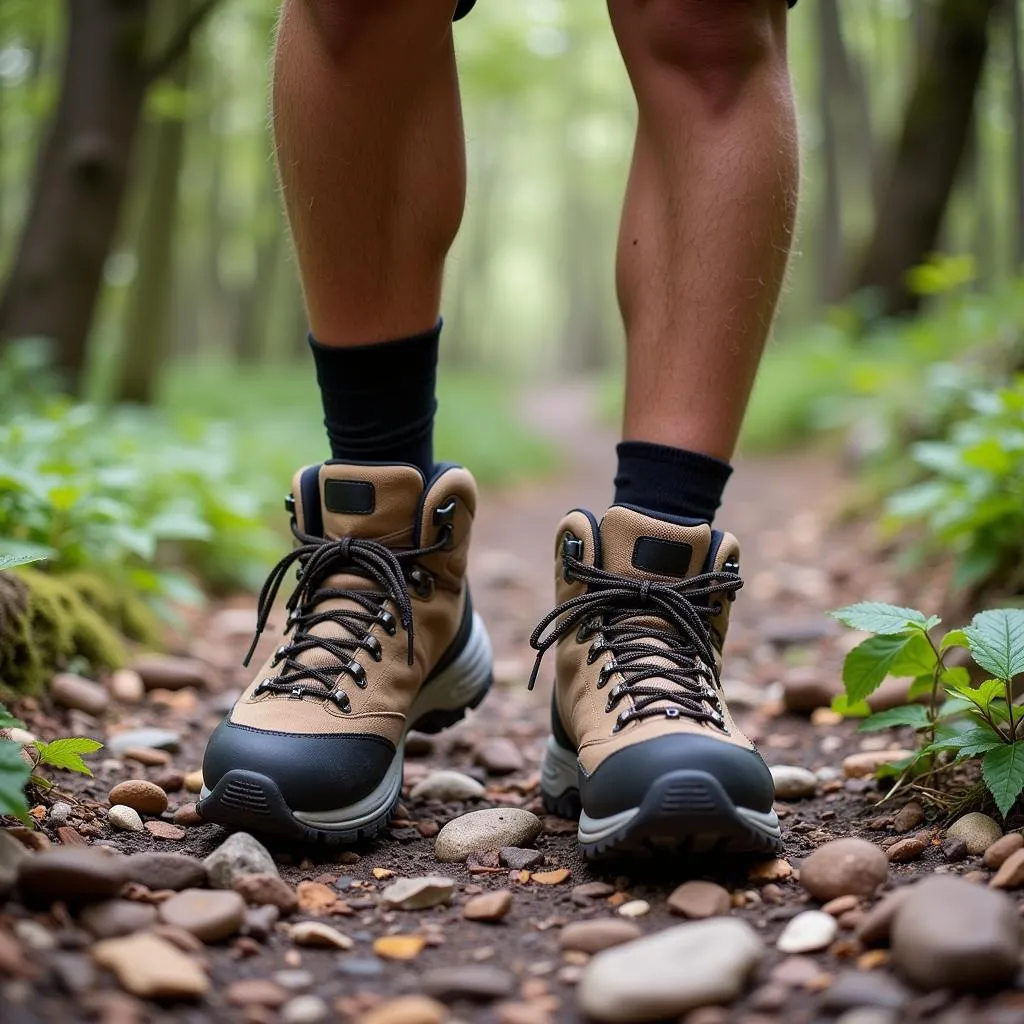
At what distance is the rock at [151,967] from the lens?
0.97 metres

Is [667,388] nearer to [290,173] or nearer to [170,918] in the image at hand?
[290,173]

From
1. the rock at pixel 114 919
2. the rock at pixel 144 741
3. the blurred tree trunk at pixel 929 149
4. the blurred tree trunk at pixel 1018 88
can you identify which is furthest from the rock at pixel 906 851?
the blurred tree trunk at pixel 1018 88

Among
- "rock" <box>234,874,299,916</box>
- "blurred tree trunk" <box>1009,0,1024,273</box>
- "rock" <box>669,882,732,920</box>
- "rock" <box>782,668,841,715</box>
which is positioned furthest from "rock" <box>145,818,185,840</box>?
"blurred tree trunk" <box>1009,0,1024,273</box>

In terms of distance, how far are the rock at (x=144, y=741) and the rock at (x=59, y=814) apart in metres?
0.40

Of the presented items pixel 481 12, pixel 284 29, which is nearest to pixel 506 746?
pixel 284 29

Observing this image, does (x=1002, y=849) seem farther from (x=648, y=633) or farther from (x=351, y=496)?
(x=351, y=496)

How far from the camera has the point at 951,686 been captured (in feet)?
5.56

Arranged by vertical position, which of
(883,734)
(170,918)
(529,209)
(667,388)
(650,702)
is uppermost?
(529,209)

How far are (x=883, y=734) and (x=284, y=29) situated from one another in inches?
63.1

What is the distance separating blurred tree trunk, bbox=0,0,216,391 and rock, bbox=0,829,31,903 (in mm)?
3775

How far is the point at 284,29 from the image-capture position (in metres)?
1.63

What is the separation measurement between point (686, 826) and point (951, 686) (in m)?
0.68

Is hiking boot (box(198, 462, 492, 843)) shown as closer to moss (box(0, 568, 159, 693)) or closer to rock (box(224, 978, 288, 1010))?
rock (box(224, 978, 288, 1010))

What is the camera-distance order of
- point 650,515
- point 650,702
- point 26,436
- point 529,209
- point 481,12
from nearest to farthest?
point 650,702, point 650,515, point 26,436, point 481,12, point 529,209
